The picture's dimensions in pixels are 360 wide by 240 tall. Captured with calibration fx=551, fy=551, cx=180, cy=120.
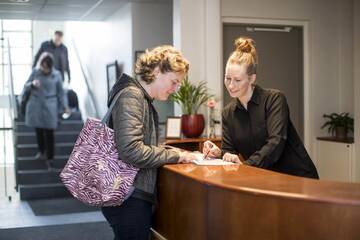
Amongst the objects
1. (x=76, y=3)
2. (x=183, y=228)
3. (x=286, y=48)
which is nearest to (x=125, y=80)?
(x=183, y=228)

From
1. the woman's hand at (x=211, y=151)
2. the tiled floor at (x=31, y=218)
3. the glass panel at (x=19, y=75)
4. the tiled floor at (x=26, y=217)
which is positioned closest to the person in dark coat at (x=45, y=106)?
the tiled floor at (x=26, y=217)

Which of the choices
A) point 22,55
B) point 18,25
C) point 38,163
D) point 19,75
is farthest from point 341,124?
point 18,25

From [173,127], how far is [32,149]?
3699mm

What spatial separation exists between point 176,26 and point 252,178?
13.1 feet

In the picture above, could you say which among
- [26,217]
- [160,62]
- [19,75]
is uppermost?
[19,75]

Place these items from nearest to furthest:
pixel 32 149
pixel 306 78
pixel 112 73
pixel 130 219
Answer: pixel 130 219
pixel 306 78
pixel 112 73
pixel 32 149

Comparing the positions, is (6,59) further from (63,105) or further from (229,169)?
(229,169)

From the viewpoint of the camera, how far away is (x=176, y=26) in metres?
5.86

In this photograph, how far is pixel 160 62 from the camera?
7.73 feet

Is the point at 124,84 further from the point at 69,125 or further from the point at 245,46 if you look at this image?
the point at 69,125

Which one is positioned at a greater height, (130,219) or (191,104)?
(191,104)

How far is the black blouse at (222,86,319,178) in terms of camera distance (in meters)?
2.61

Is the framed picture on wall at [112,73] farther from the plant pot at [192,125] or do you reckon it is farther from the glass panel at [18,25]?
the glass panel at [18,25]

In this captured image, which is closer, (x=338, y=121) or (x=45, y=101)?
(x=338, y=121)
